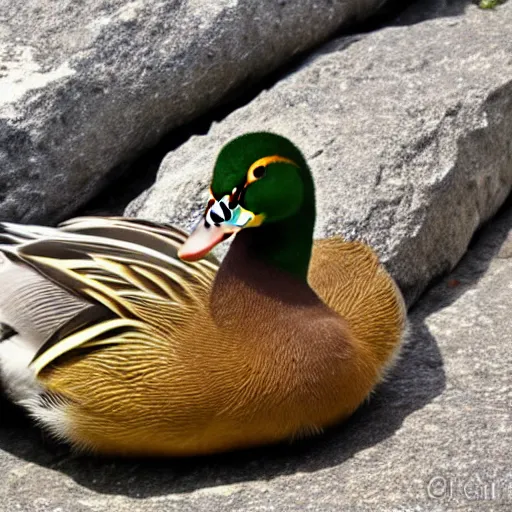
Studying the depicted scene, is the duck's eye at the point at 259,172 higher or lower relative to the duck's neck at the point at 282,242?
higher

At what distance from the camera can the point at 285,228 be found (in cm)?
389

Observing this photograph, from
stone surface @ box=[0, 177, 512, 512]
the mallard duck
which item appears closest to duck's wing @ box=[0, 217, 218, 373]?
the mallard duck

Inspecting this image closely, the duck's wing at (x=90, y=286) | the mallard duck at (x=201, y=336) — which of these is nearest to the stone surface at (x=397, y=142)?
the duck's wing at (x=90, y=286)

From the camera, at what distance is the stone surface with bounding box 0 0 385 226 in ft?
16.8

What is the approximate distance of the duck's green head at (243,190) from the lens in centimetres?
375

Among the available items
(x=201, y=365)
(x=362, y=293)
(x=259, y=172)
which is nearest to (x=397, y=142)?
(x=362, y=293)

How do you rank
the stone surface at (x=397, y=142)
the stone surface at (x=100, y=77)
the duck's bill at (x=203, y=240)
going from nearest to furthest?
the duck's bill at (x=203, y=240)
the stone surface at (x=397, y=142)
the stone surface at (x=100, y=77)

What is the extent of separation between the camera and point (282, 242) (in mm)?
3906

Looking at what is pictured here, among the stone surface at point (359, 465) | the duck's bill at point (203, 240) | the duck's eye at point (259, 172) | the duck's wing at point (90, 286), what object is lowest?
the stone surface at point (359, 465)

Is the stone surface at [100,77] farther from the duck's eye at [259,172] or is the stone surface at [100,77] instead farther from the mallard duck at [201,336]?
the duck's eye at [259,172]

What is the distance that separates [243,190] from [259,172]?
0.25 ft

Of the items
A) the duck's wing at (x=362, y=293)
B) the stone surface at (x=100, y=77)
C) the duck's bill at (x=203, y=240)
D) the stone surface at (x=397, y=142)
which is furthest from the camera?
the stone surface at (x=100, y=77)

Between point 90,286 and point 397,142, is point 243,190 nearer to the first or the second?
point 90,286

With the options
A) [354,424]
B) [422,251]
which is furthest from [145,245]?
[422,251]
